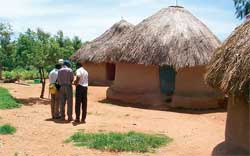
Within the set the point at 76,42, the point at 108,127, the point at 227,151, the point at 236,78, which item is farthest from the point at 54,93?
the point at 76,42

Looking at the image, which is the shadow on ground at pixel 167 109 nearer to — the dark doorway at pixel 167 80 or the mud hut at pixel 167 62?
the mud hut at pixel 167 62

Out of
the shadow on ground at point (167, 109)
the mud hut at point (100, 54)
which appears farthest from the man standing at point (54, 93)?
the mud hut at point (100, 54)

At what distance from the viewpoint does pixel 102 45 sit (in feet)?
81.9

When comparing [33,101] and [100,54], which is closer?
[33,101]

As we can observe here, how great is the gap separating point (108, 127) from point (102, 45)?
552 inches

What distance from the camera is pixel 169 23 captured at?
56.6ft

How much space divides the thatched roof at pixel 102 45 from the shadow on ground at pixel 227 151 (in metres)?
15.1

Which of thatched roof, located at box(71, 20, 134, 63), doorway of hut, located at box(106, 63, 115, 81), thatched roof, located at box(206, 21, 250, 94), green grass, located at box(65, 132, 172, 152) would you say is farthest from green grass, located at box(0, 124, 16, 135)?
doorway of hut, located at box(106, 63, 115, 81)

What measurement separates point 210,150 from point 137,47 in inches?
326

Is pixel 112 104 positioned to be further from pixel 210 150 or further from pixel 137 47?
pixel 210 150

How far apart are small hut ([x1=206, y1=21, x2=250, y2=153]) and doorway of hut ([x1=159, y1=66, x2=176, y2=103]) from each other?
720 cm

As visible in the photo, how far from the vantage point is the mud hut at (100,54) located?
80.9 ft

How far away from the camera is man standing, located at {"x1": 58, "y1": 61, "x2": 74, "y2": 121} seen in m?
11.9

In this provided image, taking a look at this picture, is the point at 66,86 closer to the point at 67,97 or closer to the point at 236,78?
the point at 67,97
